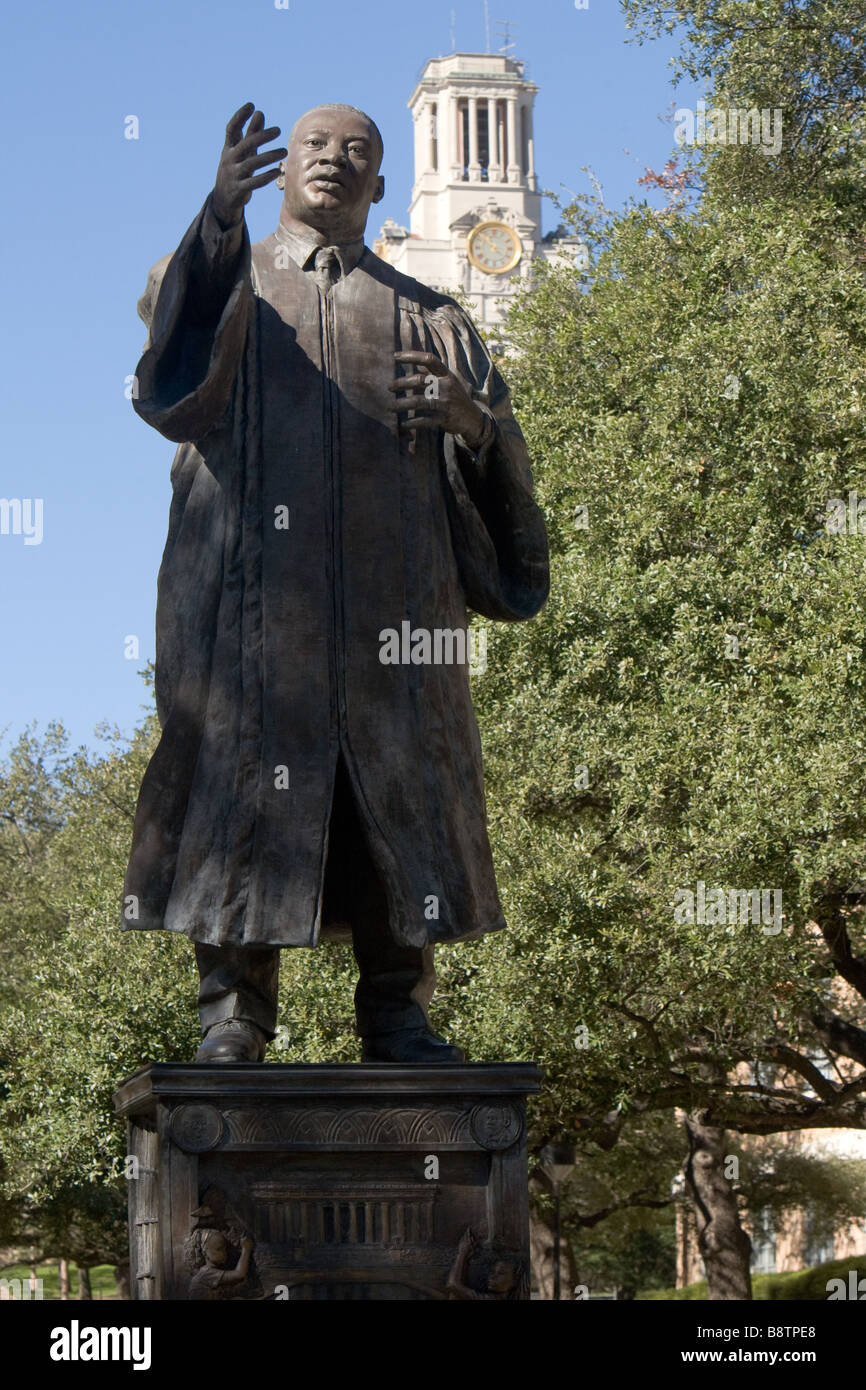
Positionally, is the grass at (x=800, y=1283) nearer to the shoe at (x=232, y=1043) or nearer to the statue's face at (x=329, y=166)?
the shoe at (x=232, y=1043)

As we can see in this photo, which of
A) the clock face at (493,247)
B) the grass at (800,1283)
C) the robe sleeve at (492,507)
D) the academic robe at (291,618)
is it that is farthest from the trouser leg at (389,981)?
the clock face at (493,247)

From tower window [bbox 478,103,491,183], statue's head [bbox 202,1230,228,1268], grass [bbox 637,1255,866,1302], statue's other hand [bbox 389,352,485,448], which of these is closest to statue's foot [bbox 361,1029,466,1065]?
statue's head [bbox 202,1230,228,1268]

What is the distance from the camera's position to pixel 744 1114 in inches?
913

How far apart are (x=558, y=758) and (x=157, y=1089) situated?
15.7m

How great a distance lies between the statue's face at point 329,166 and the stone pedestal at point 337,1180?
2775 mm

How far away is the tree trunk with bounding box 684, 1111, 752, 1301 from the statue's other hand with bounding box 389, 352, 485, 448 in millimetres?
23258

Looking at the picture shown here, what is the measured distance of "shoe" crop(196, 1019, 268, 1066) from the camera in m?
5.79

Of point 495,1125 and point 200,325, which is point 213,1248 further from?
point 200,325

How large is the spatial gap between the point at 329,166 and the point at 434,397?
855mm

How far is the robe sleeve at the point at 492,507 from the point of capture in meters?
6.53

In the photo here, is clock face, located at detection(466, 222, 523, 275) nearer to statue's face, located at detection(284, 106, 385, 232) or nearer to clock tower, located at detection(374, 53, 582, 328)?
clock tower, located at detection(374, 53, 582, 328)

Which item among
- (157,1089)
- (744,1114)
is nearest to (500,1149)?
(157,1089)

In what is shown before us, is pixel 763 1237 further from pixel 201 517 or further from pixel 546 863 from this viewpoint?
pixel 201 517

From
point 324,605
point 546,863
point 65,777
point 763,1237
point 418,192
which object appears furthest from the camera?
point 418,192
